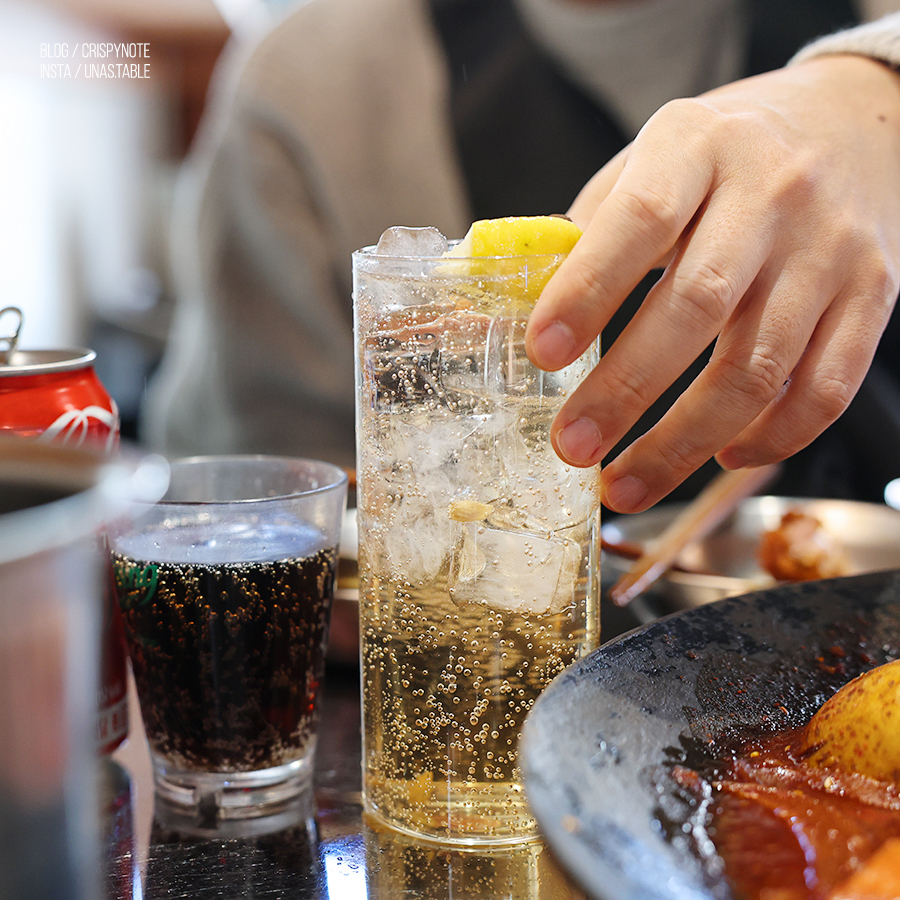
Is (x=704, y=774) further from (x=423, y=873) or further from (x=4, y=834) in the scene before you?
(x=4, y=834)

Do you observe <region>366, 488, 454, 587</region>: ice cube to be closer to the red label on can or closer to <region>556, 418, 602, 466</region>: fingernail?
<region>556, 418, 602, 466</region>: fingernail

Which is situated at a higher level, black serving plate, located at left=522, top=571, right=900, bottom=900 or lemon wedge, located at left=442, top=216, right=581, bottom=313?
lemon wedge, located at left=442, top=216, right=581, bottom=313

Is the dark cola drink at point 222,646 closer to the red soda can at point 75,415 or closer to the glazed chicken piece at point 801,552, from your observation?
the red soda can at point 75,415

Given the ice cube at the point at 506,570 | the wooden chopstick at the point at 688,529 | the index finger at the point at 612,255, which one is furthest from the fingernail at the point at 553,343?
the wooden chopstick at the point at 688,529

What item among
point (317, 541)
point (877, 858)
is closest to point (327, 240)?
point (317, 541)

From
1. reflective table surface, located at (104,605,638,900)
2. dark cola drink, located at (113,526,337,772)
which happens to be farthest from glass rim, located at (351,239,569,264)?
reflective table surface, located at (104,605,638,900)

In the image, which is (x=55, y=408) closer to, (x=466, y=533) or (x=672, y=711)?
(x=466, y=533)
